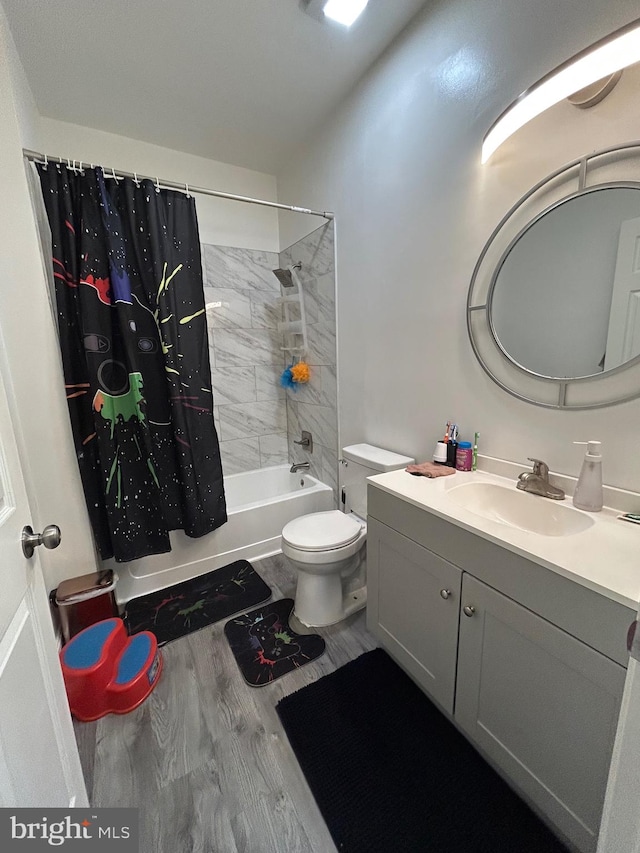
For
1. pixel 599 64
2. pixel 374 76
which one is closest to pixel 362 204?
pixel 374 76

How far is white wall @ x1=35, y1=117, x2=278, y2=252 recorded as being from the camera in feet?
6.79

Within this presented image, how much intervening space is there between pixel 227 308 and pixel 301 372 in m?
0.80

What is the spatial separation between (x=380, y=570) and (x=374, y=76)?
2374 millimetres

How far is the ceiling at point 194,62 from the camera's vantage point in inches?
55.1

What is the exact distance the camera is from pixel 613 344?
3.42ft

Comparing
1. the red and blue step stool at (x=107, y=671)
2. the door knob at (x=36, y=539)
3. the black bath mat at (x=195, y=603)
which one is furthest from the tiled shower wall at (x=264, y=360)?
the door knob at (x=36, y=539)

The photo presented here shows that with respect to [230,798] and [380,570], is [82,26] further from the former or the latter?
[230,798]

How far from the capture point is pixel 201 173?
2.45m

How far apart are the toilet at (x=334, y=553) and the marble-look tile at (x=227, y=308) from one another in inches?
59.5

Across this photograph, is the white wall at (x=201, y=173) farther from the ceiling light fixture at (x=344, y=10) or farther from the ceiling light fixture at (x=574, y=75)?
the ceiling light fixture at (x=574, y=75)

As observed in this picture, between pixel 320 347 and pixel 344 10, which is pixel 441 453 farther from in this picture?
pixel 344 10

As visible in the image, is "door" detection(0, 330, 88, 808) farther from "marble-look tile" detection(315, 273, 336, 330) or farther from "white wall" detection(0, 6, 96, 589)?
"marble-look tile" detection(315, 273, 336, 330)

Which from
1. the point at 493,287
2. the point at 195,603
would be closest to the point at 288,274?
the point at 493,287

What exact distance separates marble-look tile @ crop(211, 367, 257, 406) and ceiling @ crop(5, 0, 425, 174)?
60.8 inches
